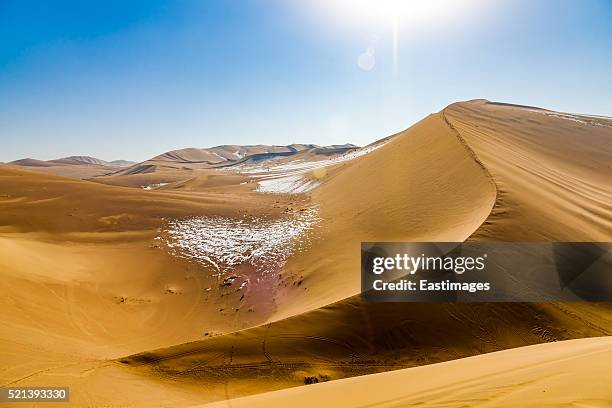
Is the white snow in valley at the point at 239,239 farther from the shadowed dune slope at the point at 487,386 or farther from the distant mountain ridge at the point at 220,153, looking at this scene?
the distant mountain ridge at the point at 220,153

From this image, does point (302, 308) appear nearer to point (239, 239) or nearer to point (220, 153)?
point (239, 239)

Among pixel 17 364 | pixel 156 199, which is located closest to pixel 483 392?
pixel 17 364

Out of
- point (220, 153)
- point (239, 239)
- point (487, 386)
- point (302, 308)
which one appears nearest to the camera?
point (487, 386)

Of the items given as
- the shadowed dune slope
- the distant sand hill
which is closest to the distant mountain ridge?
the distant sand hill

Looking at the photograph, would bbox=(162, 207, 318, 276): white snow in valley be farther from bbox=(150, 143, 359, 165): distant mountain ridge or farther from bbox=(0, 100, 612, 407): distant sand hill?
bbox=(150, 143, 359, 165): distant mountain ridge

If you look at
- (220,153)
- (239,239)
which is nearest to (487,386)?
(239,239)
